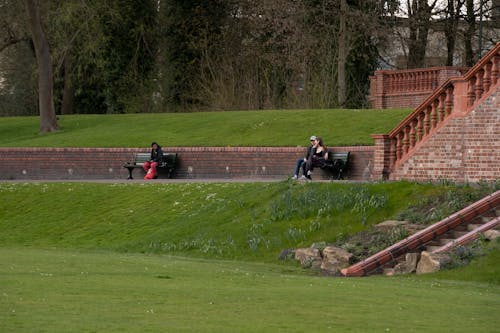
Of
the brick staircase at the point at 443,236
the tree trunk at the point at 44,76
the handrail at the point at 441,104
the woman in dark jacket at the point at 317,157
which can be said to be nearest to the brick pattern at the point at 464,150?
the handrail at the point at 441,104

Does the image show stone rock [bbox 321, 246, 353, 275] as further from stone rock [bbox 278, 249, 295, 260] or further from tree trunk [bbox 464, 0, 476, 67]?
tree trunk [bbox 464, 0, 476, 67]

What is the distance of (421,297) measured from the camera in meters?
14.9

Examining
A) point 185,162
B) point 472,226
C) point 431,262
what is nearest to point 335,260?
point 431,262

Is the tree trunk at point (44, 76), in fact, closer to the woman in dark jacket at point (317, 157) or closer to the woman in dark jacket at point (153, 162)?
the woman in dark jacket at point (153, 162)

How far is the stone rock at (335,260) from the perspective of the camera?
20.2 metres

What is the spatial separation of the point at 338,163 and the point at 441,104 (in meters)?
5.60

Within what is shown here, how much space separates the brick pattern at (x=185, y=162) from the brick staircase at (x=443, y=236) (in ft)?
30.9

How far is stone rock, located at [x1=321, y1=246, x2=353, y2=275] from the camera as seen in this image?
20172mm

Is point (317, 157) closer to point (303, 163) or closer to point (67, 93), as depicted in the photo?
point (303, 163)

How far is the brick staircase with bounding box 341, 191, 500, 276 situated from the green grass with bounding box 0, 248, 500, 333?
135 centimetres

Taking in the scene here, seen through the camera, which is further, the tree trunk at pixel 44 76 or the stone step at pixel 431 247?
the tree trunk at pixel 44 76

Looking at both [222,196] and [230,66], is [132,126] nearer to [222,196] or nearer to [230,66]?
[230,66]

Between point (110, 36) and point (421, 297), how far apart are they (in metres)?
42.1

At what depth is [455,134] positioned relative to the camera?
25797 mm
